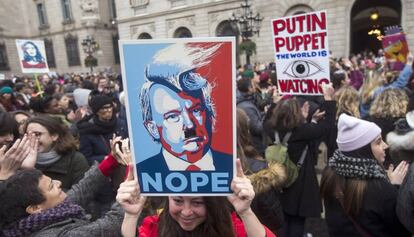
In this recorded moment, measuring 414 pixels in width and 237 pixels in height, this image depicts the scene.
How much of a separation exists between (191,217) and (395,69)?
4894mm

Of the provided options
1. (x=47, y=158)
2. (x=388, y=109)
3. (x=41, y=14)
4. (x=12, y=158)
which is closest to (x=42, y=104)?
(x=47, y=158)

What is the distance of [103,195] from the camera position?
112 inches

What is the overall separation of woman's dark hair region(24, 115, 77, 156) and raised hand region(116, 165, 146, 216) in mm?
1470

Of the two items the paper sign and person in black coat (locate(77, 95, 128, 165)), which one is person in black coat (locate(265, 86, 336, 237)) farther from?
the paper sign

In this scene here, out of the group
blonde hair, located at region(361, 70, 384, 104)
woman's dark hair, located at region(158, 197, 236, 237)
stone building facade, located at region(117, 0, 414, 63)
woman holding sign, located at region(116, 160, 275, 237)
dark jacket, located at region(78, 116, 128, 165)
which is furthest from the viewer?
stone building facade, located at region(117, 0, 414, 63)

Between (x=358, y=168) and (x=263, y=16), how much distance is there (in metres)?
19.0

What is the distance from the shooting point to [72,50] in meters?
31.9

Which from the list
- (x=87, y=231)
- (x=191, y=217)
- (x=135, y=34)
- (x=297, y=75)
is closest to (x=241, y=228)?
(x=191, y=217)

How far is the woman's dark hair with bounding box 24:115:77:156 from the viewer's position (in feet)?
8.62

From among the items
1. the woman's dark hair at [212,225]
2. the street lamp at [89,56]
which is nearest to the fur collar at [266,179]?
the woman's dark hair at [212,225]

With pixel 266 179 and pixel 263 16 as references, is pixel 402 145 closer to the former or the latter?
pixel 266 179

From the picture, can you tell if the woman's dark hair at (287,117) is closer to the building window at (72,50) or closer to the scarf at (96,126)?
the scarf at (96,126)

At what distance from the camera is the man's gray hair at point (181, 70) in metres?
1.21

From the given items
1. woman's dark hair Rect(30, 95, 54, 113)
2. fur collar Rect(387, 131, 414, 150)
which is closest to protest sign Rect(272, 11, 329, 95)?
fur collar Rect(387, 131, 414, 150)
